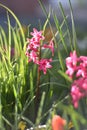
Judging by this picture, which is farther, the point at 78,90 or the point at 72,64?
the point at 72,64

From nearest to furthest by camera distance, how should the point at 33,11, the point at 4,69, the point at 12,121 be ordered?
the point at 12,121
the point at 4,69
the point at 33,11

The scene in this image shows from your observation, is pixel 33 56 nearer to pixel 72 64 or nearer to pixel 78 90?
pixel 72 64

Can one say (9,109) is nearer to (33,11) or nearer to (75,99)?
(75,99)

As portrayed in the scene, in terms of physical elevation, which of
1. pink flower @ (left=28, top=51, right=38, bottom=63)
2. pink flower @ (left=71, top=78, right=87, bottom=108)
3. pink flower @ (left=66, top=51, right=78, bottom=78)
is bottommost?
pink flower @ (left=71, top=78, right=87, bottom=108)

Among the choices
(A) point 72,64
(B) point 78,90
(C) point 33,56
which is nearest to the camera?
(B) point 78,90

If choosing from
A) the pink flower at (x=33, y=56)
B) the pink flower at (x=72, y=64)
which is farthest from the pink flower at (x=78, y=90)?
the pink flower at (x=33, y=56)

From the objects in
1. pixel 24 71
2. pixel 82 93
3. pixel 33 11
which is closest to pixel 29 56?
pixel 24 71

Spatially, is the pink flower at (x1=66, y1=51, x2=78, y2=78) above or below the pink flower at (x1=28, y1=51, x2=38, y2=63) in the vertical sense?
below

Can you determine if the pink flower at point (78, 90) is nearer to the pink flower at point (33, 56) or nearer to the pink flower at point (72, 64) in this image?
the pink flower at point (72, 64)

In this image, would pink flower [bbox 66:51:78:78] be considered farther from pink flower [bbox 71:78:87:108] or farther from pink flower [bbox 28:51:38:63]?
pink flower [bbox 28:51:38:63]

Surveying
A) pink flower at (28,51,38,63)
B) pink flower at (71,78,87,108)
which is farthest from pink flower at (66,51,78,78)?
pink flower at (28,51,38,63)

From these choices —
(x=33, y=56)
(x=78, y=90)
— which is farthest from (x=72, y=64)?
(x=33, y=56)
